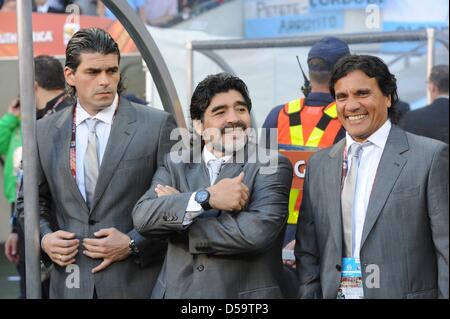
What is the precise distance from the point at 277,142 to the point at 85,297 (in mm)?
1270

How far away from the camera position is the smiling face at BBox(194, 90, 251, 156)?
350 cm

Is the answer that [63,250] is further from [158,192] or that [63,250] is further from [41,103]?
[41,103]

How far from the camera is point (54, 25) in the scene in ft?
Result: 24.6

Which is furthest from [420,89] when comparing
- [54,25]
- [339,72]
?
[339,72]

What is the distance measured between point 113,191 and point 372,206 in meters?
1.08

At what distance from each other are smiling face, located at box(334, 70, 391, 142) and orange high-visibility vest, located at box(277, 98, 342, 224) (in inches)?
32.3

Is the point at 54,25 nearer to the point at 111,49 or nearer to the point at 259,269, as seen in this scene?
the point at 111,49

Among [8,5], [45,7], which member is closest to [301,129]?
[45,7]

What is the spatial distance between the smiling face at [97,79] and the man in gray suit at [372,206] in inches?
35.7

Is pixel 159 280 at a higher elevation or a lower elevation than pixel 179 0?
lower

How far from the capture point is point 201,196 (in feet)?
11.0

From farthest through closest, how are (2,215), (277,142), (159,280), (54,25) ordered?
(2,215), (54,25), (277,142), (159,280)

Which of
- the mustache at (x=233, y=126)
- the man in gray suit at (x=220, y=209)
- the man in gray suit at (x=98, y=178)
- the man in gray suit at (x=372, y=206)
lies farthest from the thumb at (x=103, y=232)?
the man in gray suit at (x=372, y=206)

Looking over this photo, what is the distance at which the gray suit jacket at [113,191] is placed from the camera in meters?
3.73
